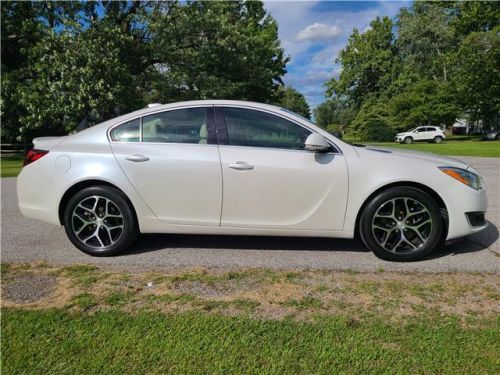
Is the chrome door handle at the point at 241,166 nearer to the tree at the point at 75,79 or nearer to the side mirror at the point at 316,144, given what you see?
the side mirror at the point at 316,144

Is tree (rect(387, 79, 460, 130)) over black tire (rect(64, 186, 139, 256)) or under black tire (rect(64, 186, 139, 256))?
over

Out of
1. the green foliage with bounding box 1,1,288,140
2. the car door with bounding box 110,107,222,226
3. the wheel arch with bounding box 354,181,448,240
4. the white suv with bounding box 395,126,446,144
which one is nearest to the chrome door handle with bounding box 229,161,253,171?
the car door with bounding box 110,107,222,226

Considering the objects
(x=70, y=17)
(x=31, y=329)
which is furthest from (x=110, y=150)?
(x=70, y=17)

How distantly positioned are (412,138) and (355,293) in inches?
1552

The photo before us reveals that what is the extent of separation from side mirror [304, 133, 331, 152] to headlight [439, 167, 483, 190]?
118 centimetres

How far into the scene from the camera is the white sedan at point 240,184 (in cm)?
412

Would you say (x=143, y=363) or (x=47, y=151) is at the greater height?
(x=47, y=151)

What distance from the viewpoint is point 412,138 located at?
39625 millimetres

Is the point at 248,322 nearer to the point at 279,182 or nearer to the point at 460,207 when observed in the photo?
the point at 279,182

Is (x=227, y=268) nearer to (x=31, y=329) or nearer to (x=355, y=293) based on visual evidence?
(x=355, y=293)

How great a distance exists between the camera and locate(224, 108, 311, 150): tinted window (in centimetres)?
425

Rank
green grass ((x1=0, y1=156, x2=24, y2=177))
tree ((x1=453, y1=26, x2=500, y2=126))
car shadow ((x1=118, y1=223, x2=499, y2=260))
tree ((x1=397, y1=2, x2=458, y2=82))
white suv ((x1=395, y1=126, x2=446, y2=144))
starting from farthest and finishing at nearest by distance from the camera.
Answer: tree ((x1=397, y1=2, x2=458, y2=82)) → tree ((x1=453, y1=26, x2=500, y2=126)) → white suv ((x1=395, y1=126, x2=446, y2=144)) → green grass ((x1=0, y1=156, x2=24, y2=177)) → car shadow ((x1=118, y1=223, x2=499, y2=260))

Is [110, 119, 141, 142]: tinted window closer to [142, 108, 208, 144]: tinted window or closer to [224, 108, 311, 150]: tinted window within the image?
[142, 108, 208, 144]: tinted window

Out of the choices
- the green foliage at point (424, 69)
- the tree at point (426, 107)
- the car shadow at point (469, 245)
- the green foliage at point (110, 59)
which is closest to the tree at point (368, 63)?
the green foliage at point (424, 69)
